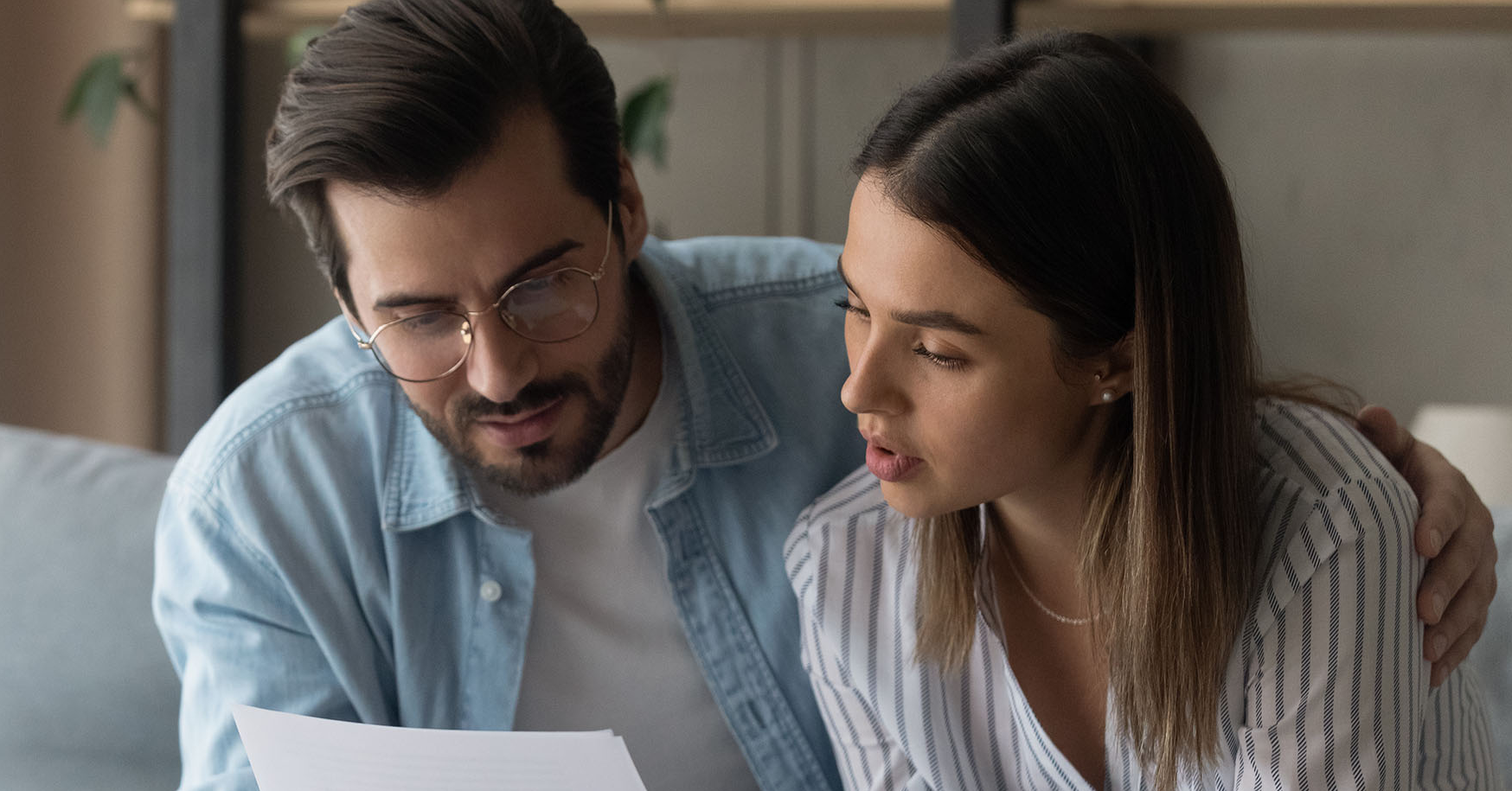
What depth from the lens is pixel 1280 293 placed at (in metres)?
2.03

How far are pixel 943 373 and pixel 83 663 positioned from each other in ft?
3.47

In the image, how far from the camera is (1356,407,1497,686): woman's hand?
96cm

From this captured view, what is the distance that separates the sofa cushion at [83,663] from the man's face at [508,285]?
49 cm

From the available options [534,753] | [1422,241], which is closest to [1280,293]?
[1422,241]

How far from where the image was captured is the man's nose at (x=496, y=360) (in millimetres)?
1128

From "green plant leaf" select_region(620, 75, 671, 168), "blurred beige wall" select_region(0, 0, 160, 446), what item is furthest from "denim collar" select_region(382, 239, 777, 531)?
"blurred beige wall" select_region(0, 0, 160, 446)

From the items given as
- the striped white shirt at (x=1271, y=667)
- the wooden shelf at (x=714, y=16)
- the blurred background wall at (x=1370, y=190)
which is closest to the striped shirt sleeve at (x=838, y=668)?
the striped white shirt at (x=1271, y=667)

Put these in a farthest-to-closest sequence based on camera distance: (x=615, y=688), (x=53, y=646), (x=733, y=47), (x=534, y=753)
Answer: (x=733, y=47) < (x=53, y=646) < (x=615, y=688) < (x=534, y=753)

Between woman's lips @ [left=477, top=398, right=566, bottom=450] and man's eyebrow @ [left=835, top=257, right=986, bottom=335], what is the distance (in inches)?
16.4

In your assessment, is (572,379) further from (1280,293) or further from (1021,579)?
(1280,293)

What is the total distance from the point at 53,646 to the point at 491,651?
0.54 metres

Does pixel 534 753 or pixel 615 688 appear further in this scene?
pixel 615 688

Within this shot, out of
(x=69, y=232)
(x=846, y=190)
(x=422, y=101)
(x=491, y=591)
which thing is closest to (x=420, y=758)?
(x=491, y=591)

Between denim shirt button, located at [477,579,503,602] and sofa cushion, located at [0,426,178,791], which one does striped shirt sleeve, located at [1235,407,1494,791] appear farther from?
sofa cushion, located at [0,426,178,791]
